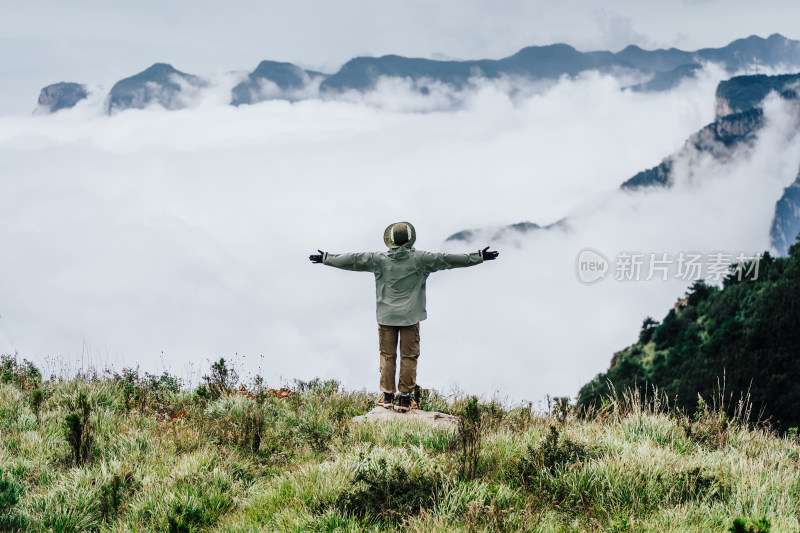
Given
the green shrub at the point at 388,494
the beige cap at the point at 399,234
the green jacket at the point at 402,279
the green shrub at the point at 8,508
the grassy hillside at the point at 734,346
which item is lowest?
the grassy hillside at the point at 734,346

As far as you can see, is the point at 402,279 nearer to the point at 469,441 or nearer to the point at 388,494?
the point at 469,441

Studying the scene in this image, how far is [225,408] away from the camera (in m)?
7.83

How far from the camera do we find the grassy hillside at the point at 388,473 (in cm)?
477

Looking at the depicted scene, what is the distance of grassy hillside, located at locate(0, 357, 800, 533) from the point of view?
4.77 meters

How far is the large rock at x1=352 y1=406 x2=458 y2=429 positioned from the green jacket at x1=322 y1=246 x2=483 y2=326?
1.13 metres

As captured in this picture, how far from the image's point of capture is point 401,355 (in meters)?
8.60

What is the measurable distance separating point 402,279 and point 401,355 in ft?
3.31

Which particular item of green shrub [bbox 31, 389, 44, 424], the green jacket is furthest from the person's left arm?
green shrub [bbox 31, 389, 44, 424]

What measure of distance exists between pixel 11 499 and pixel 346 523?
2591 mm

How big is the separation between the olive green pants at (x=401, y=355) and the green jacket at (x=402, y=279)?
19cm

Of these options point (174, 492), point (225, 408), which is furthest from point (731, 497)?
point (225, 408)

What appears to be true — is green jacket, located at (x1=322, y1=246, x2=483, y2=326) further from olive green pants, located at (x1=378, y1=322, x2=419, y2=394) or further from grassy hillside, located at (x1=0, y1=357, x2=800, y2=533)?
grassy hillside, located at (x1=0, y1=357, x2=800, y2=533)

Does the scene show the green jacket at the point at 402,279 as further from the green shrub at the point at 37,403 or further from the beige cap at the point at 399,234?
the green shrub at the point at 37,403

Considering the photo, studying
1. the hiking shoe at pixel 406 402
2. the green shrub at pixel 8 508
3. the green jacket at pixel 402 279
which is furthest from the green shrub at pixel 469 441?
the green shrub at pixel 8 508
